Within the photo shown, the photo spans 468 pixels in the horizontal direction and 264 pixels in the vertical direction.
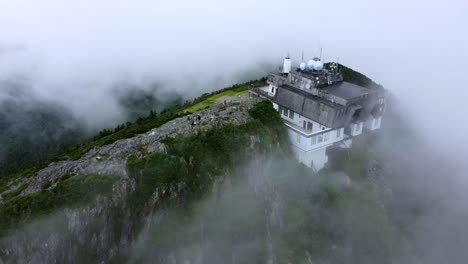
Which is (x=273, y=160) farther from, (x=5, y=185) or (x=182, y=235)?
(x=5, y=185)

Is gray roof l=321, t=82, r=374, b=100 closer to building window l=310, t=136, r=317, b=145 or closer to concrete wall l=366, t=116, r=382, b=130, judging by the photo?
concrete wall l=366, t=116, r=382, b=130

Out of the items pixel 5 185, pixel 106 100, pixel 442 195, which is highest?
pixel 5 185

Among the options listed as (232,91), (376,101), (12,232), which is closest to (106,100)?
(232,91)

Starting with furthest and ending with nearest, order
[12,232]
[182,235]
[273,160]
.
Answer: [273,160] < [182,235] < [12,232]

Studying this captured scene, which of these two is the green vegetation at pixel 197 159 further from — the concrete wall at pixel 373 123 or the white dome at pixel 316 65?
the concrete wall at pixel 373 123

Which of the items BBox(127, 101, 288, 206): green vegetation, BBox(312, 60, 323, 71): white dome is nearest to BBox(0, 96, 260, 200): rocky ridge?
BBox(127, 101, 288, 206): green vegetation

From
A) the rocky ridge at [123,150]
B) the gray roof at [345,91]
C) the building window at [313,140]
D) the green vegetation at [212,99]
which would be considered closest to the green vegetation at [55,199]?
the rocky ridge at [123,150]
